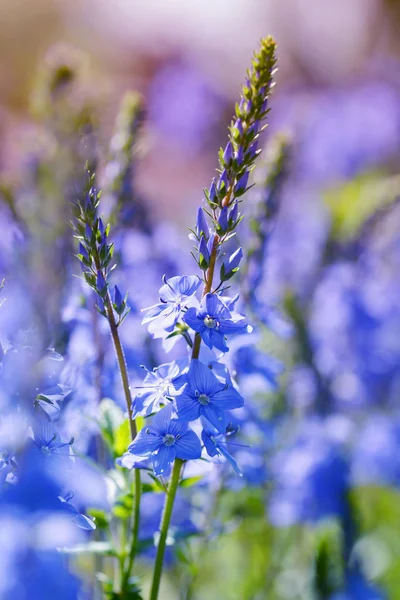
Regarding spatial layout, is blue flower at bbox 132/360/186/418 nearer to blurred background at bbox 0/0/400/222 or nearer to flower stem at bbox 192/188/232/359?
flower stem at bbox 192/188/232/359

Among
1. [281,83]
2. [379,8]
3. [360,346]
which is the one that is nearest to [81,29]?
[281,83]

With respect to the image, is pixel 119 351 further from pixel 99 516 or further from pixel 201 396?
pixel 99 516

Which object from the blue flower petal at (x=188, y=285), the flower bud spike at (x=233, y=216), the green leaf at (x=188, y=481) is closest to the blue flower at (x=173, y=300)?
the blue flower petal at (x=188, y=285)

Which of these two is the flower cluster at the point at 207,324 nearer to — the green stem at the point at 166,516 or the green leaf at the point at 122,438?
the green stem at the point at 166,516

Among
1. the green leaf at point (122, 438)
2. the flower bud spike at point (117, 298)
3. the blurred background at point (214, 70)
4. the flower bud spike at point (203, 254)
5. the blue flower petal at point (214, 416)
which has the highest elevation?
the blurred background at point (214, 70)

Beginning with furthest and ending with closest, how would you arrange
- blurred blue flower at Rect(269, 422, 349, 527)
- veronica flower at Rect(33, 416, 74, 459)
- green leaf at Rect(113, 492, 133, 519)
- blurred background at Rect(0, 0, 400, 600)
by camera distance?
blurred blue flower at Rect(269, 422, 349, 527) < blurred background at Rect(0, 0, 400, 600) < green leaf at Rect(113, 492, 133, 519) < veronica flower at Rect(33, 416, 74, 459)

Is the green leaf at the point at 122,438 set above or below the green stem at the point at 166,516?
above

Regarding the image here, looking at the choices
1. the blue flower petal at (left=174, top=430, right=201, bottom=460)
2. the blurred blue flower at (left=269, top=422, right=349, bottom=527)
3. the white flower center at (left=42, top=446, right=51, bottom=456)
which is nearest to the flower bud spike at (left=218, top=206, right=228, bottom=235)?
the blue flower petal at (left=174, top=430, right=201, bottom=460)
